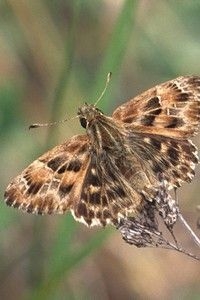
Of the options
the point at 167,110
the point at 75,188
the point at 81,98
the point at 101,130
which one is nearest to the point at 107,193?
the point at 75,188

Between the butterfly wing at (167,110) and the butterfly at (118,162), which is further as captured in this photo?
the butterfly wing at (167,110)

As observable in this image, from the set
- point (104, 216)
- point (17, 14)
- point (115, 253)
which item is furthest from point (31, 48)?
point (104, 216)

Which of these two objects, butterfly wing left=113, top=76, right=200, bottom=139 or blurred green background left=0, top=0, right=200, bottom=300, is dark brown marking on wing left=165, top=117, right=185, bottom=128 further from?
blurred green background left=0, top=0, right=200, bottom=300

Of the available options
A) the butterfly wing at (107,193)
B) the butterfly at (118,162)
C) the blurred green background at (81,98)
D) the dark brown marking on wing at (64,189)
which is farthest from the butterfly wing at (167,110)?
the blurred green background at (81,98)

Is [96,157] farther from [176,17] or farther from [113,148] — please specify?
[176,17]

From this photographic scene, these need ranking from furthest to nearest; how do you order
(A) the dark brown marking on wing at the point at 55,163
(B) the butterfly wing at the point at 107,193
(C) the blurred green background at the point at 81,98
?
1. (C) the blurred green background at the point at 81,98
2. (A) the dark brown marking on wing at the point at 55,163
3. (B) the butterfly wing at the point at 107,193

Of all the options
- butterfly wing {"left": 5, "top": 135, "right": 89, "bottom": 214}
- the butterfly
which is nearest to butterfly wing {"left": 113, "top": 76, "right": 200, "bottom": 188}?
the butterfly

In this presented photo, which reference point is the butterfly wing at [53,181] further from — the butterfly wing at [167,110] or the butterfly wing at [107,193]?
the butterfly wing at [167,110]

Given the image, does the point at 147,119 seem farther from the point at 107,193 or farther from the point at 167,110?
the point at 107,193
